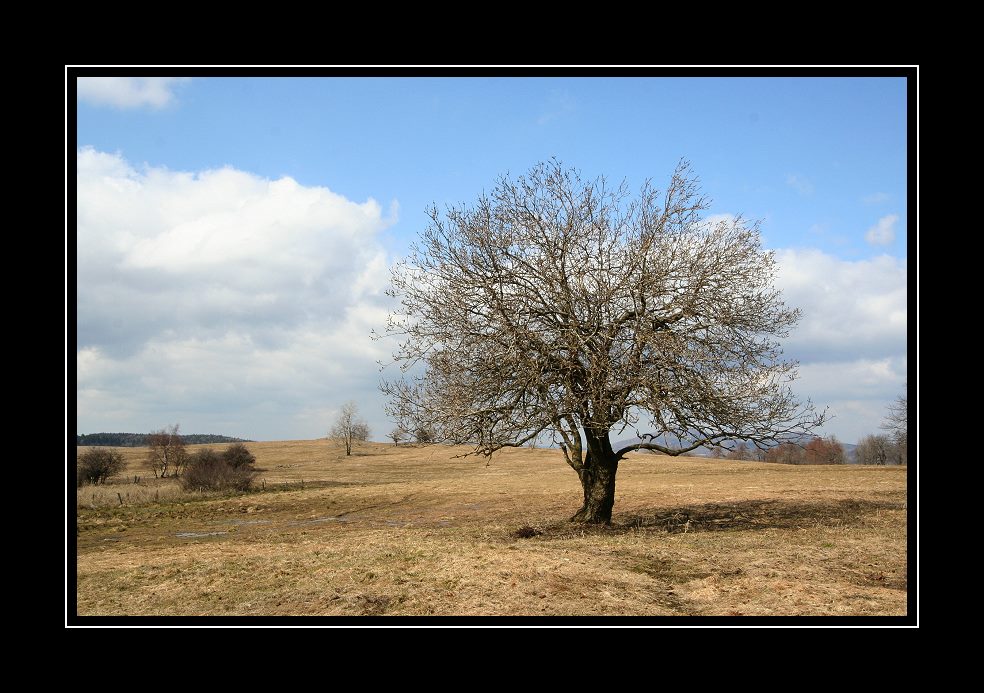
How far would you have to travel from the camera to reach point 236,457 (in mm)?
49406

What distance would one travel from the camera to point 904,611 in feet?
32.0

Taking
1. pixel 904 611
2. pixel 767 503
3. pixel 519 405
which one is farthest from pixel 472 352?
pixel 767 503

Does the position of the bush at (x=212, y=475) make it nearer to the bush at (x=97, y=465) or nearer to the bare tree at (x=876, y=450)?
the bush at (x=97, y=465)

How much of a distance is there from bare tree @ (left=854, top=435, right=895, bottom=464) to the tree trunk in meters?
68.6

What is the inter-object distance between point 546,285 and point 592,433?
4358 millimetres

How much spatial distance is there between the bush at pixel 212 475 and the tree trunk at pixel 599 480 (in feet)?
98.8

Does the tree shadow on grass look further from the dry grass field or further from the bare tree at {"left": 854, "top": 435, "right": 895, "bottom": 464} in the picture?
the bare tree at {"left": 854, "top": 435, "right": 895, "bottom": 464}

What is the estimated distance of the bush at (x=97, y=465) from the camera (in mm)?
45531

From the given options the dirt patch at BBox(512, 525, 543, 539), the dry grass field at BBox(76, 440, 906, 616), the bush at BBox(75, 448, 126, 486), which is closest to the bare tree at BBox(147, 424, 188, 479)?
the bush at BBox(75, 448, 126, 486)

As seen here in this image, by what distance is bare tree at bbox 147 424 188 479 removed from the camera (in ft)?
170

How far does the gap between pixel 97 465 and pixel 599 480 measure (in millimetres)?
43468

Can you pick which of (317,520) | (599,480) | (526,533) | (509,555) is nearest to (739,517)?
(599,480)

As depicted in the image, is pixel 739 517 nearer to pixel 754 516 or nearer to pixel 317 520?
pixel 754 516
